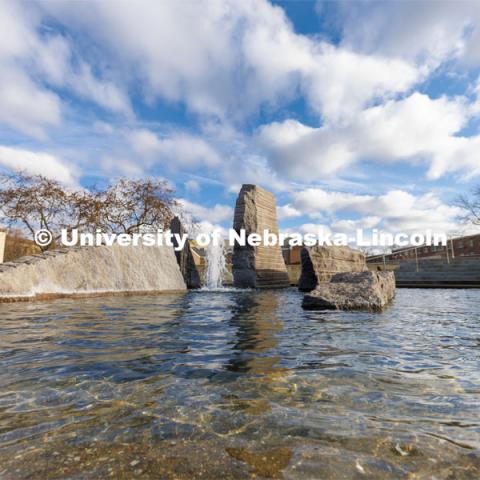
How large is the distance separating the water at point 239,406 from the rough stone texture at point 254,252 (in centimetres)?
1249

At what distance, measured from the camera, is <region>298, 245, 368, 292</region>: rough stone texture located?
504 inches

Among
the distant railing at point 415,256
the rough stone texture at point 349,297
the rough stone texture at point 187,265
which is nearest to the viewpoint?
the rough stone texture at point 349,297

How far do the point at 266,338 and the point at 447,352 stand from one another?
5.71 feet

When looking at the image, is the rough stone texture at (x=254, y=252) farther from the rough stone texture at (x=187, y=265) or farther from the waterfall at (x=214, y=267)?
the rough stone texture at (x=187, y=265)

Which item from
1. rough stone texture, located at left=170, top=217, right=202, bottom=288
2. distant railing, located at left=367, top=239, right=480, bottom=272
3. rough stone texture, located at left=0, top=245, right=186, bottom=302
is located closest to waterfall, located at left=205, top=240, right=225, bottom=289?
rough stone texture, located at left=170, top=217, right=202, bottom=288

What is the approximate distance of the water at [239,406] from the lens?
1.31 metres

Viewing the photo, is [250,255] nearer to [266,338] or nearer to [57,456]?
[266,338]

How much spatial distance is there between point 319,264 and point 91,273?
8.12m

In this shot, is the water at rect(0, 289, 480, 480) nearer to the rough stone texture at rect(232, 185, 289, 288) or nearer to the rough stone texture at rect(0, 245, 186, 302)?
the rough stone texture at rect(0, 245, 186, 302)

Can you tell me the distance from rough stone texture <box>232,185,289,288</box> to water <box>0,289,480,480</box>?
41.0 ft

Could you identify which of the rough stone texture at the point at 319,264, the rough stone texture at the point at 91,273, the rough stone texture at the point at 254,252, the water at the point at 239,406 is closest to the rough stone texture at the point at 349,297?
the water at the point at 239,406

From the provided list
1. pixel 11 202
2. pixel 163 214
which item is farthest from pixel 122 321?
pixel 11 202

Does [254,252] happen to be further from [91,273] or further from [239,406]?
[239,406]

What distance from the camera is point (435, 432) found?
1562 mm
